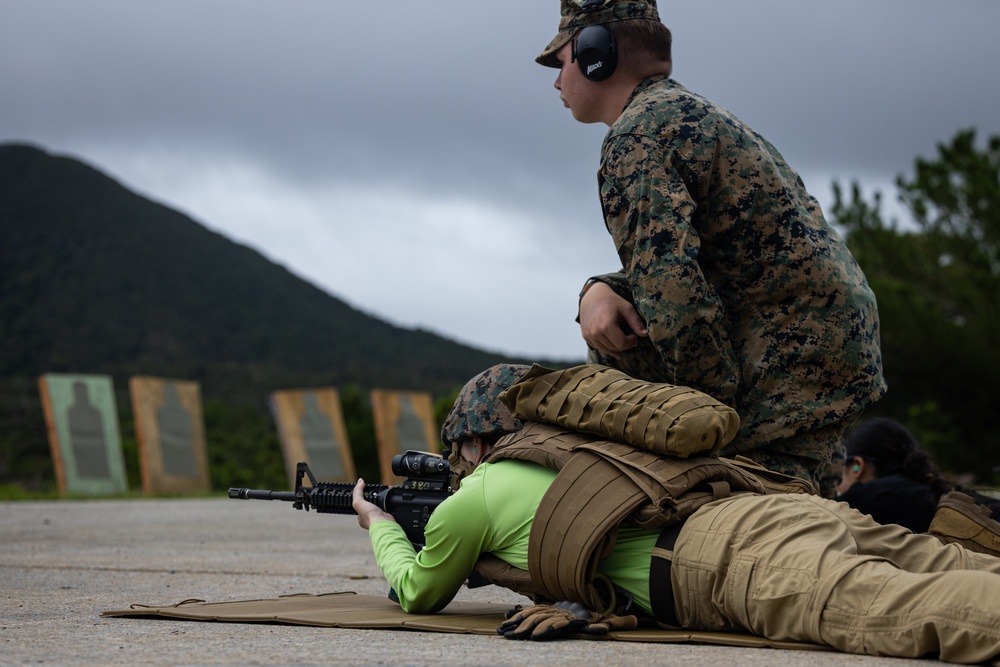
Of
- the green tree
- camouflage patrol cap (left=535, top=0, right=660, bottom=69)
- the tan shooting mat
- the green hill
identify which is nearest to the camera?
the tan shooting mat

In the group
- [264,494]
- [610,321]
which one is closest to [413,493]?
[264,494]

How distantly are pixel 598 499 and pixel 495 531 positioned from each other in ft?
1.31

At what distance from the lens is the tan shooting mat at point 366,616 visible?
9.03 feet

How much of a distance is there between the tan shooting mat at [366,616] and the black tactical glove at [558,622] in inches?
1.2

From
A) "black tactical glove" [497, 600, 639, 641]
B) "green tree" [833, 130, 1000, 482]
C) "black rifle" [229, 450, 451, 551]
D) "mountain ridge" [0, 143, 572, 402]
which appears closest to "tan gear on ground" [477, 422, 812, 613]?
"black tactical glove" [497, 600, 639, 641]

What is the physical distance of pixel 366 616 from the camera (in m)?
3.27

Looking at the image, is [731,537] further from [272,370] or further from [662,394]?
[272,370]

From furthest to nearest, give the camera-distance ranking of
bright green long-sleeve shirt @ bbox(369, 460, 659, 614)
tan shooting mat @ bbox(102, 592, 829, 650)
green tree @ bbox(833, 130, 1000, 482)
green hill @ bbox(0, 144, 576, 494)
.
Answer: green hill @ bbox(0, 144, 576, 494) < green tree @ bbox(833, 130, 1000, 482) < bright green long-sleeve shirt @ bbox(369, 460, 659, 614) < tan shooting mat @ bbox(102, 592, 829, 650)

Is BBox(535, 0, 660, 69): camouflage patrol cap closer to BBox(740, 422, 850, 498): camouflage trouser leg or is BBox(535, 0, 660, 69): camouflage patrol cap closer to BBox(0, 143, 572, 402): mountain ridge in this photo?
BBox(740, 422, 850, 498): camouflage trouser leg

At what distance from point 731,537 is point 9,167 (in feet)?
179

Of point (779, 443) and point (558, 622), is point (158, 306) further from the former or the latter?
point (558, 622)

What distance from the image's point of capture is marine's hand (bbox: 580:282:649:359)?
10.7 feet

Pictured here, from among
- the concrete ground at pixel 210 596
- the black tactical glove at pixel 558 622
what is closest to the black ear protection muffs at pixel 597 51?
the black tactical glove at pixel 558 622

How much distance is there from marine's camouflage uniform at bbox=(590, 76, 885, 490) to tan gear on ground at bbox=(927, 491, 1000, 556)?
62cm
